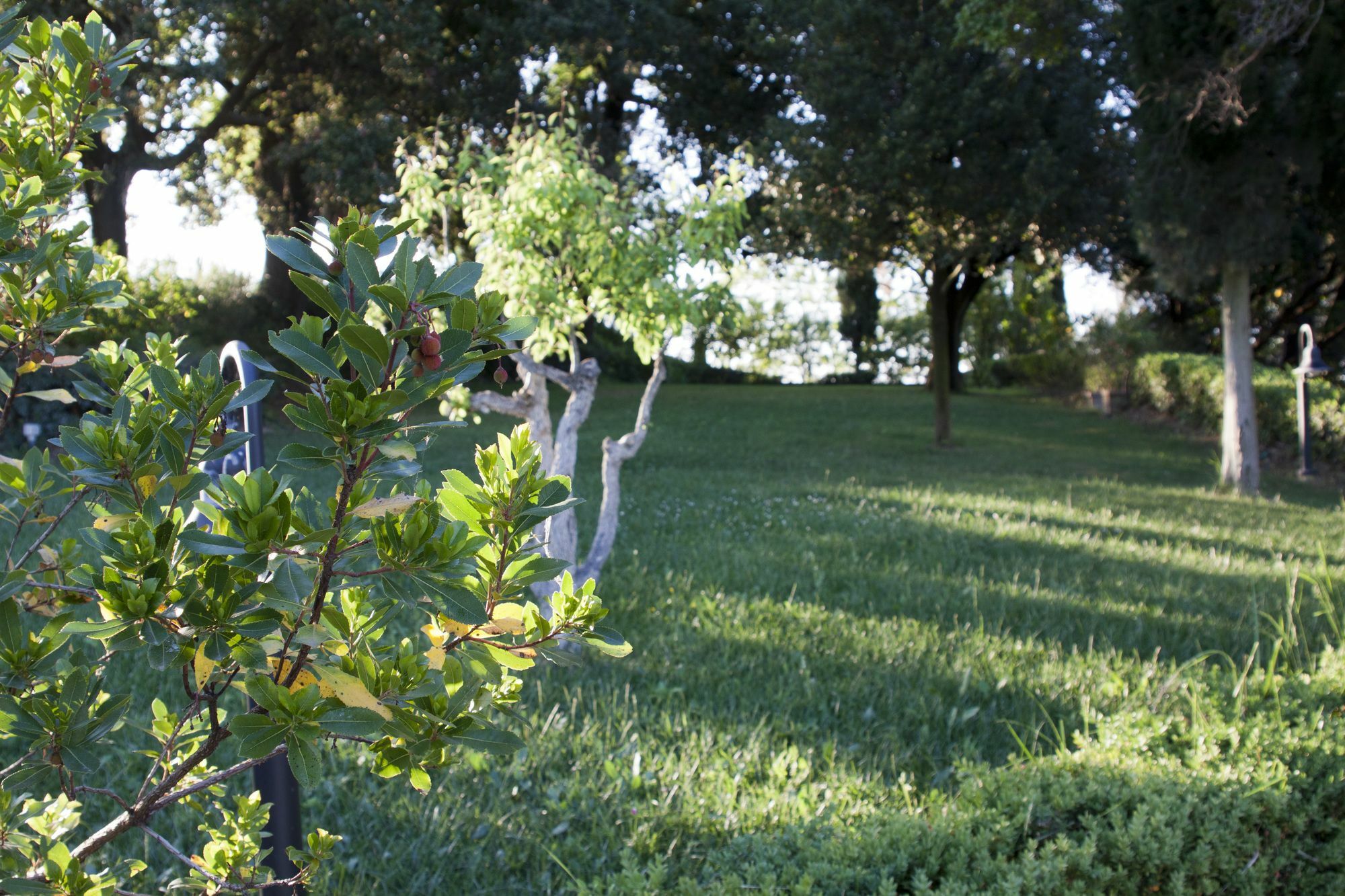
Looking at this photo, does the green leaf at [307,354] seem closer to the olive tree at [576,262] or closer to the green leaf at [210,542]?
the green leaf at [210,542]

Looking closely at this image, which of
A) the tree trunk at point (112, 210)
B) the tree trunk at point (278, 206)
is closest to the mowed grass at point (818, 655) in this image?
the tree trunk at point (112, 210)

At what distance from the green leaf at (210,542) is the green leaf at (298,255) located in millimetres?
270

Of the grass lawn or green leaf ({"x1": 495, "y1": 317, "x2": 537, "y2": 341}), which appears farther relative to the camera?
the grass lawn

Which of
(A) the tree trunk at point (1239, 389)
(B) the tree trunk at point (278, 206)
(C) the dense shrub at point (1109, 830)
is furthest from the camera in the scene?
(B) the tree trunk at point (278, 206)

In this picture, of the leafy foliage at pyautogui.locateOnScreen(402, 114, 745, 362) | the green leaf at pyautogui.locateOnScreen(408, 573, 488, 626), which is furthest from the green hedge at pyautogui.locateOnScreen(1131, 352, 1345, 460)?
the green leaf at pyautogui.locateOnScreen(408, 573, 488, 626)

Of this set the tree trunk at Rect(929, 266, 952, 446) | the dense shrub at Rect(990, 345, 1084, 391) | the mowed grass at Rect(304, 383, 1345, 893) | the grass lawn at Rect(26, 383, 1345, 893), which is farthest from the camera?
the dense shrub at Rect(990, 345, 1084, 391)

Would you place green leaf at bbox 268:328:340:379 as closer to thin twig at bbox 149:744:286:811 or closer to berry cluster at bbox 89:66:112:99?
thin twig at bbox 149:744:286:811

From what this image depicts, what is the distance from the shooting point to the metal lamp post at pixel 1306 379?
33.3ft

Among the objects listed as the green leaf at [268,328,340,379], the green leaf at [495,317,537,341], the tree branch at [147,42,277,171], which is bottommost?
the green leaf at [268,328,340,379]

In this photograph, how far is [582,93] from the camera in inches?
650

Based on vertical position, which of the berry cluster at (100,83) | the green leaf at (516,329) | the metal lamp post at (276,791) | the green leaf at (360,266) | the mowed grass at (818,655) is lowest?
the mowed grass at (818,655)

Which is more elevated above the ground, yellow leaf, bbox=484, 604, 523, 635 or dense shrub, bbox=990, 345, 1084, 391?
dense shrub, bbox=990, 345, 1084, 391

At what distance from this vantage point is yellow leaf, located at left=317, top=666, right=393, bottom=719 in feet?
3.16

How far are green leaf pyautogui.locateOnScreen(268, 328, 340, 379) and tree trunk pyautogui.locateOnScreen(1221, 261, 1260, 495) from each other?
1109cm
